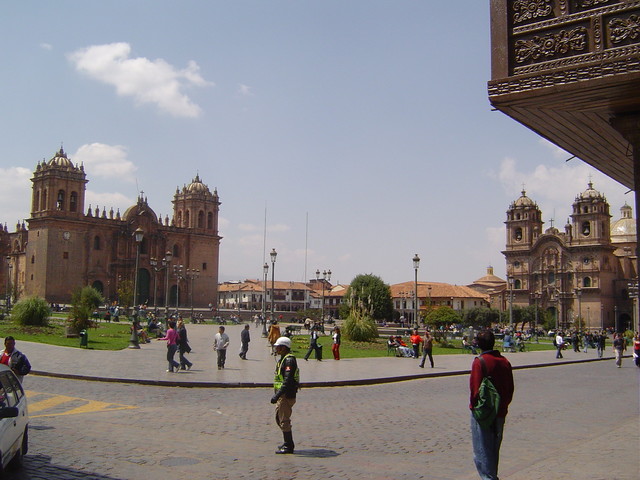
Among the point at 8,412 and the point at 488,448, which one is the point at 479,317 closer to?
the point at 488,448

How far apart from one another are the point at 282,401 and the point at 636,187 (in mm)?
4893

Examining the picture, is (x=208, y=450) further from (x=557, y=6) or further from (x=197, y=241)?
(x=197, y=241)

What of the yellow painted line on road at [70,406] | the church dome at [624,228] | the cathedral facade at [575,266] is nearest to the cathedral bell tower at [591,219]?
the cathedral facade at [575,266]

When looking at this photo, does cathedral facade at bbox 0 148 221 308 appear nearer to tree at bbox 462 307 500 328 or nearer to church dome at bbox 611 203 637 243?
tree at bbox 462 307 500 328

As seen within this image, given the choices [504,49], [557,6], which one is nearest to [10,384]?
[504,49]

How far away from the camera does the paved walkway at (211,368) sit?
642 inches

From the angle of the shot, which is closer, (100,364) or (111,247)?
Result: (100,364)

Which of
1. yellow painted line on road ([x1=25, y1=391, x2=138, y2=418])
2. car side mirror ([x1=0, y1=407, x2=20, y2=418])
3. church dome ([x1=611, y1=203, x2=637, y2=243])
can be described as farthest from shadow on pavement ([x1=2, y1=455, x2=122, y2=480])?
church dome ([x1=611, y1=203, x2=637, y2=243])

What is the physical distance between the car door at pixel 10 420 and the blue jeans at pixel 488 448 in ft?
14.9

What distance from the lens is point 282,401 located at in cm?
831

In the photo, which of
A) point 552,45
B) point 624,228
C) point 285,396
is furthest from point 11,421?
point 624,228

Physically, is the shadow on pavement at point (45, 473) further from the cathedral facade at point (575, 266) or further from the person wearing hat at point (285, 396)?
the cathedral facade at point (575, 266)

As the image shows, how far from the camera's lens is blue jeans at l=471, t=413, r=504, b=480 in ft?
18.0

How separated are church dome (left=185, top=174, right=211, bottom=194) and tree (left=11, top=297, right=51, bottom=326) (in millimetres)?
51048
